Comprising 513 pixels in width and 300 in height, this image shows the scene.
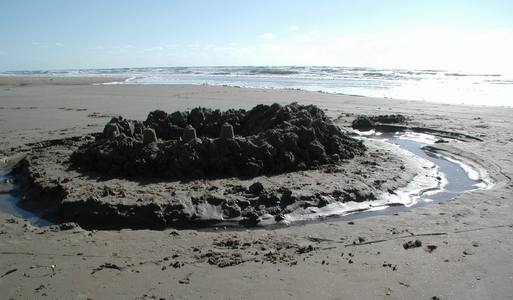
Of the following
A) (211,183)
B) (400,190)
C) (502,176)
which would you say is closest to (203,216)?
(211,183)

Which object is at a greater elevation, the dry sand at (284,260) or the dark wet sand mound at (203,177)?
the dark wet sand mound at (203,177)

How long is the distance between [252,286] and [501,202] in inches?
170

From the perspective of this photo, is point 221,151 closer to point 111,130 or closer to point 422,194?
point 111,130

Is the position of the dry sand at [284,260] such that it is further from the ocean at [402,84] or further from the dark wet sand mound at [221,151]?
the ocean at [402,84]

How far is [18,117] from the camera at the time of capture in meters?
14.9

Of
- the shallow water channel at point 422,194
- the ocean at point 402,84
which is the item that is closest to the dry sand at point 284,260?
the shallow water channel at point 422,194

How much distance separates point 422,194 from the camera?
714 centimetres

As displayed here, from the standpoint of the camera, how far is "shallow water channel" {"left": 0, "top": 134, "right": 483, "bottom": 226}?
20.3 ft

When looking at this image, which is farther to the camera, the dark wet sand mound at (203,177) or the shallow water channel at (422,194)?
the shallow water channel at (422,194)

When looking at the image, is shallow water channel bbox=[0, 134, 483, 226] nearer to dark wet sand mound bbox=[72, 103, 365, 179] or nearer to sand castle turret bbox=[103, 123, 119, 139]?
dark wet sand mound bbox=[72, 103, 365, 179]

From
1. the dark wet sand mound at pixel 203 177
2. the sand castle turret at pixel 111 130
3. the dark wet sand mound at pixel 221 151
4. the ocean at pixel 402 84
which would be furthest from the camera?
the ocean at pixel 402 84

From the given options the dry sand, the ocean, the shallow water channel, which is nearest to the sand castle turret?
the shallow water channel

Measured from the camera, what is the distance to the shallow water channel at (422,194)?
6.18 meters

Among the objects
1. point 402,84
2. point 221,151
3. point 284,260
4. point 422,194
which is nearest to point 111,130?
point 221,151
